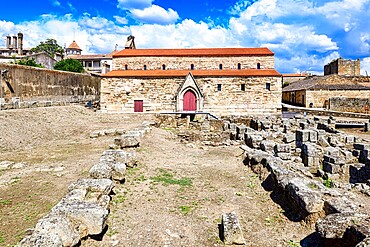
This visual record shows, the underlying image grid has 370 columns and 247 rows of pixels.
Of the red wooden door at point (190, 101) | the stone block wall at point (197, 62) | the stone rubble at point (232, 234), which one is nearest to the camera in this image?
the stone rubble at point (232, 234)

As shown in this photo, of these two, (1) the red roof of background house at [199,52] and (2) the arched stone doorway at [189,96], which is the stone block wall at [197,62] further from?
(2) the arched stone doorway at [189,96]

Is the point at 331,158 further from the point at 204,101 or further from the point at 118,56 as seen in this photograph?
the point at 118,56

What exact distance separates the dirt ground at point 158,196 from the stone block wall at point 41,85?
8193 mm

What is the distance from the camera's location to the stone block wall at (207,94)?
3200 centimetres

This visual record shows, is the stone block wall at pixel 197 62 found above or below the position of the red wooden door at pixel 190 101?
above

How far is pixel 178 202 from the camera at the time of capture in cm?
655

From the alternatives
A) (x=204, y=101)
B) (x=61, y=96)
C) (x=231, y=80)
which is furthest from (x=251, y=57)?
(x=61, y=96)

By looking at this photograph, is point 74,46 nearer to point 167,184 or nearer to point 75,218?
point 167,184

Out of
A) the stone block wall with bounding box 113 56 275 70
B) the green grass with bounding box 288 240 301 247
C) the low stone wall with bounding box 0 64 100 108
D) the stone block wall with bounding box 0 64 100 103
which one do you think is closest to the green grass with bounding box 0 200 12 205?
the green grass with bounding box 288 240 301 247

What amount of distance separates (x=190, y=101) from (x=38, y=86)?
598 inches

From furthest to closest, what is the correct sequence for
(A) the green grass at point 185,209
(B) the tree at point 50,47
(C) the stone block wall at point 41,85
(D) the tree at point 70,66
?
1. (B) the tree at point 50,47
2. (D) the tree at point 70,66
3. (C) the stone block wall at point 41,85
4. (A) the green grass at point 185,209

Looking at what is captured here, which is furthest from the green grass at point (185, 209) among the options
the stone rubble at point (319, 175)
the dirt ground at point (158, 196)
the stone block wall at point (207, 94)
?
the stone block wall at point (207, 94)

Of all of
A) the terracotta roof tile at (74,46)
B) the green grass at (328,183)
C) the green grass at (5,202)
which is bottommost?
the green grass at (328,183)

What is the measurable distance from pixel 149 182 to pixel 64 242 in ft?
12.5
